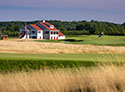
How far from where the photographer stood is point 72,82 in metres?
8.55

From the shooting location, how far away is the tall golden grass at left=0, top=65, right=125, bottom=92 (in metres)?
8.11

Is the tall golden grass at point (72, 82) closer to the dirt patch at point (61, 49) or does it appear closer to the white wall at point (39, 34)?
the dirt patch at point (61, 49)

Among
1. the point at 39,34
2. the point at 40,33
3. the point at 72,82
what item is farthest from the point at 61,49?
the point at 40,33

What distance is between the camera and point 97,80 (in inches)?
324

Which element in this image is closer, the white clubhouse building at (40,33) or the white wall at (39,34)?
the white clubhouse building at (40,33)

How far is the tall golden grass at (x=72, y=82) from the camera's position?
8109 millimetres

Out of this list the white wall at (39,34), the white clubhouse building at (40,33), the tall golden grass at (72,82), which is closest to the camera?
the tall golden grass at (72,82)

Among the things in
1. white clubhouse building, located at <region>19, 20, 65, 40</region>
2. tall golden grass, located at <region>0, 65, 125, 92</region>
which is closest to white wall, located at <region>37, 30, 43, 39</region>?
white clubhouse building, located at <region>19, 20, 65, 40</region>

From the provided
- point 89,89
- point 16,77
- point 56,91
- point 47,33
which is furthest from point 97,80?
point 47,33

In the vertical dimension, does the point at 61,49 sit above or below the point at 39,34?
above

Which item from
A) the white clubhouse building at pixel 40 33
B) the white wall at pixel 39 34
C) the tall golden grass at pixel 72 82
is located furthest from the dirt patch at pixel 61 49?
the white wall at pixel 39 34

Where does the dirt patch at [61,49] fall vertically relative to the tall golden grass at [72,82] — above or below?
below

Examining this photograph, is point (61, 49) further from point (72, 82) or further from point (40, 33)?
point (40, 33)

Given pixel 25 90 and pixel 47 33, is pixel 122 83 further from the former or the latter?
pixel 47 33
